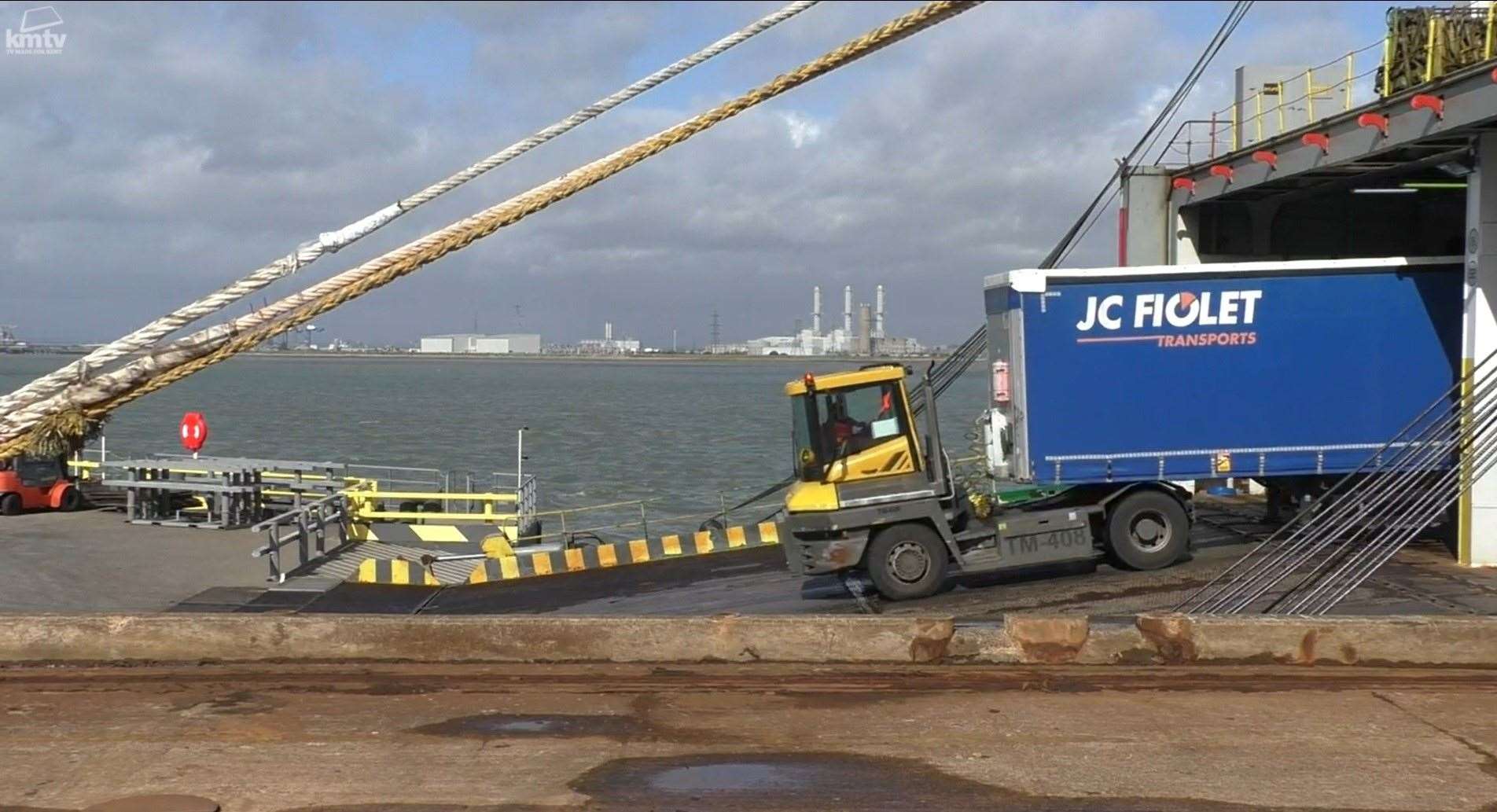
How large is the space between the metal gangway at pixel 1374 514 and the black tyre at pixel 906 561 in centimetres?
287

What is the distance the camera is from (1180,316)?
16562 millimetres

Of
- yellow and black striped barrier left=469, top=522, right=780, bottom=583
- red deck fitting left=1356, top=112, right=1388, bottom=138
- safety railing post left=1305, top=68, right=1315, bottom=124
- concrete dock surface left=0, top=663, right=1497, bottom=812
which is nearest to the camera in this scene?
concrete dock surface left=0, top=663, right=1497, bottom=812

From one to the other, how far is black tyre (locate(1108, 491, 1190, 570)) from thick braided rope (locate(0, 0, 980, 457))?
13.5m

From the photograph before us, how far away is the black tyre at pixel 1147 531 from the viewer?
1633cm

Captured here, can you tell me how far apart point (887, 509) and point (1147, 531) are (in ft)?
11.3

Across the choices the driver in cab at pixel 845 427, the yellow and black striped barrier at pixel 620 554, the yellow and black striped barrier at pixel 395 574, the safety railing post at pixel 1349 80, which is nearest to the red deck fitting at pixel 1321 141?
the safety railing post at pixel 1349 80

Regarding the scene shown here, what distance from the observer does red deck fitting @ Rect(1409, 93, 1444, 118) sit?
1622cm

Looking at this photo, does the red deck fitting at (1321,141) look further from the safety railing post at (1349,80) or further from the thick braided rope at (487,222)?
the thick braided rope at (487,222)

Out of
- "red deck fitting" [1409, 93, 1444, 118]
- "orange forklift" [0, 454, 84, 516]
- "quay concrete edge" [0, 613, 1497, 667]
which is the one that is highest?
"red deck fitting" [1409, 93, 1444, 118]

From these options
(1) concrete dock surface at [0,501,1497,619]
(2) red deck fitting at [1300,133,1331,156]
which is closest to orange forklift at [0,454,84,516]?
(1) concrete dock surface at [0,501,1497,619]

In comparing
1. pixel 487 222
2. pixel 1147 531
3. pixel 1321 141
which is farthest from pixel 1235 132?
pixel 487 222

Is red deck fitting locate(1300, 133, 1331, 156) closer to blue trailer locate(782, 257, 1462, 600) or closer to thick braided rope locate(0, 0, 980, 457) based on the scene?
blue trailer locate(782, 257, 1462, 600)

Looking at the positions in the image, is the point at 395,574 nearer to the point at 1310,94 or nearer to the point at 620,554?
the point at 620,554

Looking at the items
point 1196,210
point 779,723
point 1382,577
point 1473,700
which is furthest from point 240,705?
point 1196,210
